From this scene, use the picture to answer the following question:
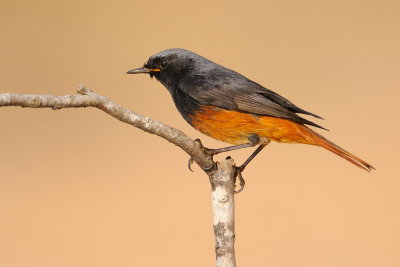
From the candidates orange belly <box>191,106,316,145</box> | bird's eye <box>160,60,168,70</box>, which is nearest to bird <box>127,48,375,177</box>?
orange belly <box>191,106,316,145</box>

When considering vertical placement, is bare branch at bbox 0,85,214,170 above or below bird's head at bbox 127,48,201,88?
below

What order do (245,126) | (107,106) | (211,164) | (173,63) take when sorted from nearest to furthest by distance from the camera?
(107,106)
(211,164)
(245,126)
(173,63)

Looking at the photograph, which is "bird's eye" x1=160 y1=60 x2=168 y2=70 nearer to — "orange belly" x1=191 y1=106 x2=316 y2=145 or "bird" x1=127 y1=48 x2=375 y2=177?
"bird" x1=127 y1=48 x2=375 y2=177

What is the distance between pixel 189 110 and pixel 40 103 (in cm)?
118

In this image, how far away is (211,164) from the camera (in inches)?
98.1

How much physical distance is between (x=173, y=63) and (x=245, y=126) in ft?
1.81

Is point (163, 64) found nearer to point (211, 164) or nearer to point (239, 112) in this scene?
point (239, 112)

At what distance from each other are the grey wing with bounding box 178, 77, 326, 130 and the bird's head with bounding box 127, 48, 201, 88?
0.33 ft

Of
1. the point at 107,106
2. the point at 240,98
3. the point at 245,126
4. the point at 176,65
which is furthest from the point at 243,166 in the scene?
the point at 107,106

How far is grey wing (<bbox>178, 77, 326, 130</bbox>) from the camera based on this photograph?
2756 mm

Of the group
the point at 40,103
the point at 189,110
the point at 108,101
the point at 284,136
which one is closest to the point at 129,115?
the point at 108,101

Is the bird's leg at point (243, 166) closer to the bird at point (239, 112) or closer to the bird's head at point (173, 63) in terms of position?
the bird at point (239, 112)


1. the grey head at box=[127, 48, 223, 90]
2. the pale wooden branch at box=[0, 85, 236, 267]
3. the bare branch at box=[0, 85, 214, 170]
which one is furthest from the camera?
the grey head at box=[127, 48, 223, 90]

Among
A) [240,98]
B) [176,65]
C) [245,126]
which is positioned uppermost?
[176,65]
